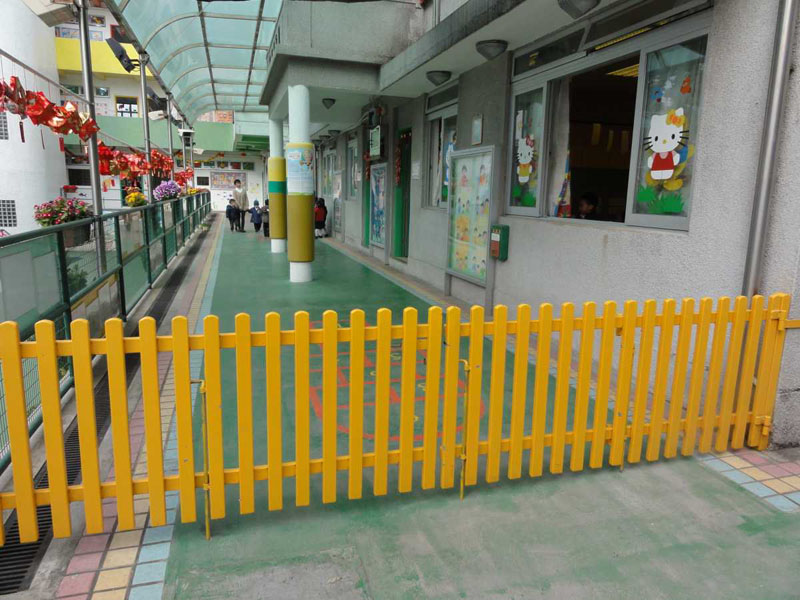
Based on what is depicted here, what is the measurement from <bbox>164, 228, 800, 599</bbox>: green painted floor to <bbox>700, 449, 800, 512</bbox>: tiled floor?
105 mm

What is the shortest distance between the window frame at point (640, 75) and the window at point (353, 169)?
8.32 meters

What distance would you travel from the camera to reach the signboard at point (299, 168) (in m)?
8.72

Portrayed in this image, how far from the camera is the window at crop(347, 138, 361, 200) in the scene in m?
14.3

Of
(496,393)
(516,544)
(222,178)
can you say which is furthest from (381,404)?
(222,178)

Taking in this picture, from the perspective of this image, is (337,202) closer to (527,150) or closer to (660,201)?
(527,150)

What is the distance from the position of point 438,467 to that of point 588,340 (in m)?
1.13

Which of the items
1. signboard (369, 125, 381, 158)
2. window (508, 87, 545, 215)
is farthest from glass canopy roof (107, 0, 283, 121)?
window (508, 87, 545, 215)

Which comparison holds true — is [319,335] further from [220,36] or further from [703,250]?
[220,36]

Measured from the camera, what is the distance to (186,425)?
2504 mm

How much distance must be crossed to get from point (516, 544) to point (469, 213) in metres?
5.30

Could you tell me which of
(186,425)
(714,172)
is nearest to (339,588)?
(186,425)

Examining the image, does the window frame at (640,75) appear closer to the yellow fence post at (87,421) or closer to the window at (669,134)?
the window at (669,134)

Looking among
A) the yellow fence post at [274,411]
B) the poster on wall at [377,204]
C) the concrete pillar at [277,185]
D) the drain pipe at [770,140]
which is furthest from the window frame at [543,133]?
the concrete pillar at [277,185]

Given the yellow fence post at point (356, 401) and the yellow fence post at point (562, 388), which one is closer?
the yellow fence post at point (356, 401)
